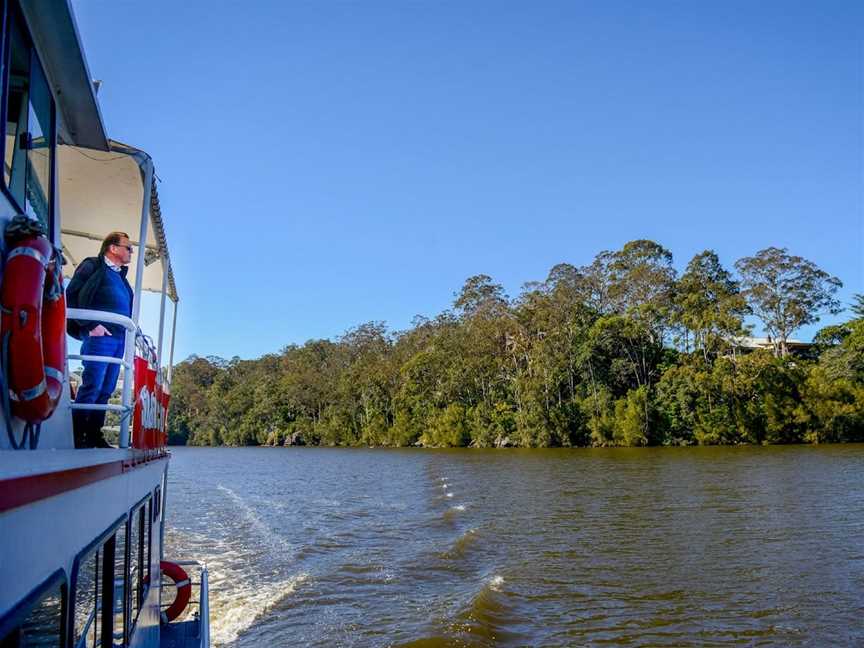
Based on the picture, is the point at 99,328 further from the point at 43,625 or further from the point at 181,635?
the point at 181,635

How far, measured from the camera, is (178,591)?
9125 millimetres

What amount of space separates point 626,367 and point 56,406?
64.9m

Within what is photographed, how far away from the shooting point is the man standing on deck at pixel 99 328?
14.9 ft

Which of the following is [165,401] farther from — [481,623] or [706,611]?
[706,611]

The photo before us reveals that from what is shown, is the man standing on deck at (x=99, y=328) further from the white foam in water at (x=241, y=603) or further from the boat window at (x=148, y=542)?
the white foam in water at (x=241, y=603)

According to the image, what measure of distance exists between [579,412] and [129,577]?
201 ft

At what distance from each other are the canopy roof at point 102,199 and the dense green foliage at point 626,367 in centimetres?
5630

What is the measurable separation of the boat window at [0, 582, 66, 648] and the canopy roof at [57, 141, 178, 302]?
9.54ft

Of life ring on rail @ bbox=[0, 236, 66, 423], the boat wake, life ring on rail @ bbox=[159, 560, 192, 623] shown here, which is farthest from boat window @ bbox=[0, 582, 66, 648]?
the boat wake

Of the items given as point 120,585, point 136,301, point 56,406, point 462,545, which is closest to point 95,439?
point 120,585

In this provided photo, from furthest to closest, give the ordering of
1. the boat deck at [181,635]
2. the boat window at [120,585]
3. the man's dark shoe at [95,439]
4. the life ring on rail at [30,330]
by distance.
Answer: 1. the boat deck at [181,635]
2. the man's dark shoe at [95,439]
3. the boat window at [120,585]
4. the life ring on rail at [30,330]

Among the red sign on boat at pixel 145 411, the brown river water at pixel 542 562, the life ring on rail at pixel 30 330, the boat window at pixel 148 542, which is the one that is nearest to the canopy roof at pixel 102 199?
the red sign on boat at pixel 145 411

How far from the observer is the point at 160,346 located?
834cm

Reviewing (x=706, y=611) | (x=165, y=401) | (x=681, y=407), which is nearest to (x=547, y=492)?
(x=706, y=611)
